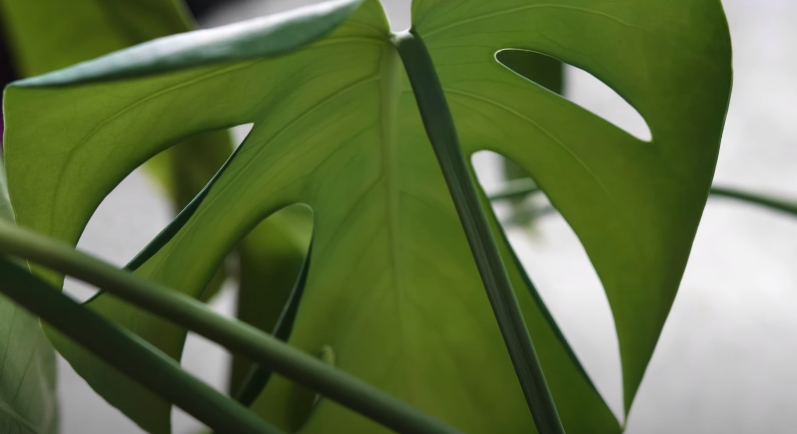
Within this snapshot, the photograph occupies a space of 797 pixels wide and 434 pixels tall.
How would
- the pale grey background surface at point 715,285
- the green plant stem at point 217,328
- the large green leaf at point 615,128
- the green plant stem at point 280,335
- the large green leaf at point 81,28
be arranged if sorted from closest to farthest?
the green plant stem at point 217,328 < the large green leaf at point 615,128 < the green plant stem at point 280,335 < the large green leaf at point 81,28 < the pale grey background surface at point 715,285

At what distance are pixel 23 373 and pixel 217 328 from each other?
7.4 inches

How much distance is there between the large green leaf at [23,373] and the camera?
12.0 inches

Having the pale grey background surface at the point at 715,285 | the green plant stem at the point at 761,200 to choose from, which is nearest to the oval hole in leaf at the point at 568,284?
the pale grey background surface at the point at 715,285

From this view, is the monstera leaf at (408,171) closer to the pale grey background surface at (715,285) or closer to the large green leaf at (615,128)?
the large green leaf at (615,128)

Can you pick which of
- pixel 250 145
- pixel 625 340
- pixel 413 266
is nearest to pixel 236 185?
pixel 250 145

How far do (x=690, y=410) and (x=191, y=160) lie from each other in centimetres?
64

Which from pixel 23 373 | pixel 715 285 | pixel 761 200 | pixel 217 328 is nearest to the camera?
pixel 217 328

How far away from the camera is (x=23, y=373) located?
329 millimetres

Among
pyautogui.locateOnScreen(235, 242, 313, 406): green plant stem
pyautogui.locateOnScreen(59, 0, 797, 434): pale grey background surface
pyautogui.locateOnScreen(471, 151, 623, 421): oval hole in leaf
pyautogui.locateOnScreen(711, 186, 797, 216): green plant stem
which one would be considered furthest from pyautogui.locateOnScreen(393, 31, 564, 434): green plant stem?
pyautogui.locateOnScreen(59, 0, 797, 434): pale grey background surface

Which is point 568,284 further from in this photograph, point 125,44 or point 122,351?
point 122,351

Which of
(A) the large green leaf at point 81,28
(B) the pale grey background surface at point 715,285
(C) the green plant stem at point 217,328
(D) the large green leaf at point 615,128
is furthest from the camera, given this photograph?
(B) the pale grey background surface at point 715,285

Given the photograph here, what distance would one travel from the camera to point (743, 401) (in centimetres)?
77

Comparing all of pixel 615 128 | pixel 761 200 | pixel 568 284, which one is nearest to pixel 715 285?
pixel 568 284

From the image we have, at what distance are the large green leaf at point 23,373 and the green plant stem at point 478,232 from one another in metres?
0.22
